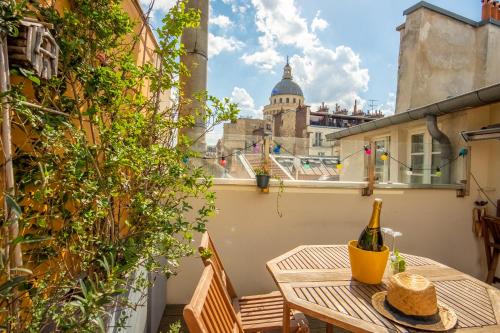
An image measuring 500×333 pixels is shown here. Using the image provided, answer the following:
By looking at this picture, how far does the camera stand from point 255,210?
3.08 meters

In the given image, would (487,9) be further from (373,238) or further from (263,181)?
(373,238)

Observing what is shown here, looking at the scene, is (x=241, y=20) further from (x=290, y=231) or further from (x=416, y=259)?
(x=416, y=259)

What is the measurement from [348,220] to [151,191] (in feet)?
7.81

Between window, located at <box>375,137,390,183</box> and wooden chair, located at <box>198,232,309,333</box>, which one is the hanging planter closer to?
wooden chair, located at <box>198,232,309,333</box>

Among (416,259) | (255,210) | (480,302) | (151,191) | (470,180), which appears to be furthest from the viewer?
(470,180)

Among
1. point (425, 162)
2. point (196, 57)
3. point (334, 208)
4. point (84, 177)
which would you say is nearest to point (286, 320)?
point (84, 177)

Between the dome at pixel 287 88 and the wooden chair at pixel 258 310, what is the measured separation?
4772 centimetres

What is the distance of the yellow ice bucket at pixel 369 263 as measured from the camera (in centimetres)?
162

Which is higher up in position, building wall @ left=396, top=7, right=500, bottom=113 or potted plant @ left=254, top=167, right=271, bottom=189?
building wall @ left=396, top=7, right=500, bottom=113

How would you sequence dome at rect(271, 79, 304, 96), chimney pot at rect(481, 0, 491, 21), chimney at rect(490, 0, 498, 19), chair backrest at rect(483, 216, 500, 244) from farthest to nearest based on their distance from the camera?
dome at rect(271, 79, 304, 96) < chimney at rect(490, 0, 498, 19) < chimney pot at rect(481, 0, 491, 21) < chair backrest at rect(483, 216, 500, 244)

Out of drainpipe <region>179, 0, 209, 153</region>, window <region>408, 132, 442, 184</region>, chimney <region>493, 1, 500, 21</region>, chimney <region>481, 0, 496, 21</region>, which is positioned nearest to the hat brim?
drainpipe <region>179, 0, 209, 153</region>

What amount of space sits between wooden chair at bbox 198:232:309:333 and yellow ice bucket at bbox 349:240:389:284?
49 centimetres


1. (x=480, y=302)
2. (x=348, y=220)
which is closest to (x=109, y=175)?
(x=480, y=302)

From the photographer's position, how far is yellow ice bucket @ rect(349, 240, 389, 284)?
5.31ft
